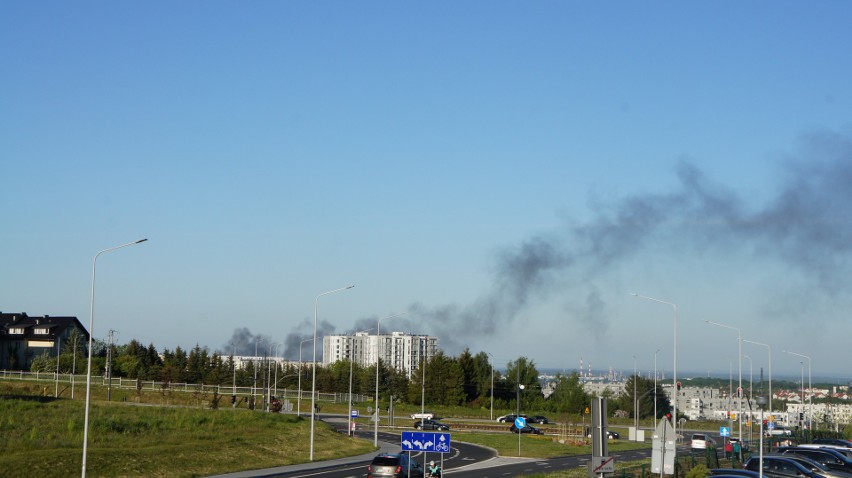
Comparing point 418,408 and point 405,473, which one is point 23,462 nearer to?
point 405,473

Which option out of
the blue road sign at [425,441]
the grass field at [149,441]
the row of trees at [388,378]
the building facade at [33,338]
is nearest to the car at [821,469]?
the blue road sign at [425,441]

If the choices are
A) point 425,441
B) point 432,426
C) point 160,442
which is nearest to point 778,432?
point 432,426

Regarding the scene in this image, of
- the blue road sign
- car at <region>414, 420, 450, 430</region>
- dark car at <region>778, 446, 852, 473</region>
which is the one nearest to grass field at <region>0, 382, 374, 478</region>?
the blue road sign

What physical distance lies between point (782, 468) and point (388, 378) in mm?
102705

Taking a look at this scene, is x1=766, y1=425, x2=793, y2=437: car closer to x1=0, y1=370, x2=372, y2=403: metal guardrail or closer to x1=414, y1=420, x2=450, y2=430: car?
x1=414, y1=420, x2=450, y2=430: car

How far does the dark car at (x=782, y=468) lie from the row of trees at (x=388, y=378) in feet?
284

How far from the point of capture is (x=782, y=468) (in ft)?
136

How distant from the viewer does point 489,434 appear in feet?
301

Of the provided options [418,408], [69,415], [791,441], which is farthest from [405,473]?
[418,408]

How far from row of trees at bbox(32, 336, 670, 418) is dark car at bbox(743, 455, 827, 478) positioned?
8648cm

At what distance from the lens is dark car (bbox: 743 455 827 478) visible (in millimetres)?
40344

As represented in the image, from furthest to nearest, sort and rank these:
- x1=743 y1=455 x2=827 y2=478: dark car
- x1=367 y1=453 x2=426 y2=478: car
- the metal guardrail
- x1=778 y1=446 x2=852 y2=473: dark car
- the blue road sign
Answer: the metal guardrail < x1=778 y1=446 x2=852 y2=473: dark car < x1=367 y1=453 x2=426 y2=478: car < x1=743 y1=455 x2=827 y2=478: dark car < the blue road sign

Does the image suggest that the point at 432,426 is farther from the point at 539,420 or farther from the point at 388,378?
the point at 388,378

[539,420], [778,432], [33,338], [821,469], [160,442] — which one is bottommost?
[539,420]
